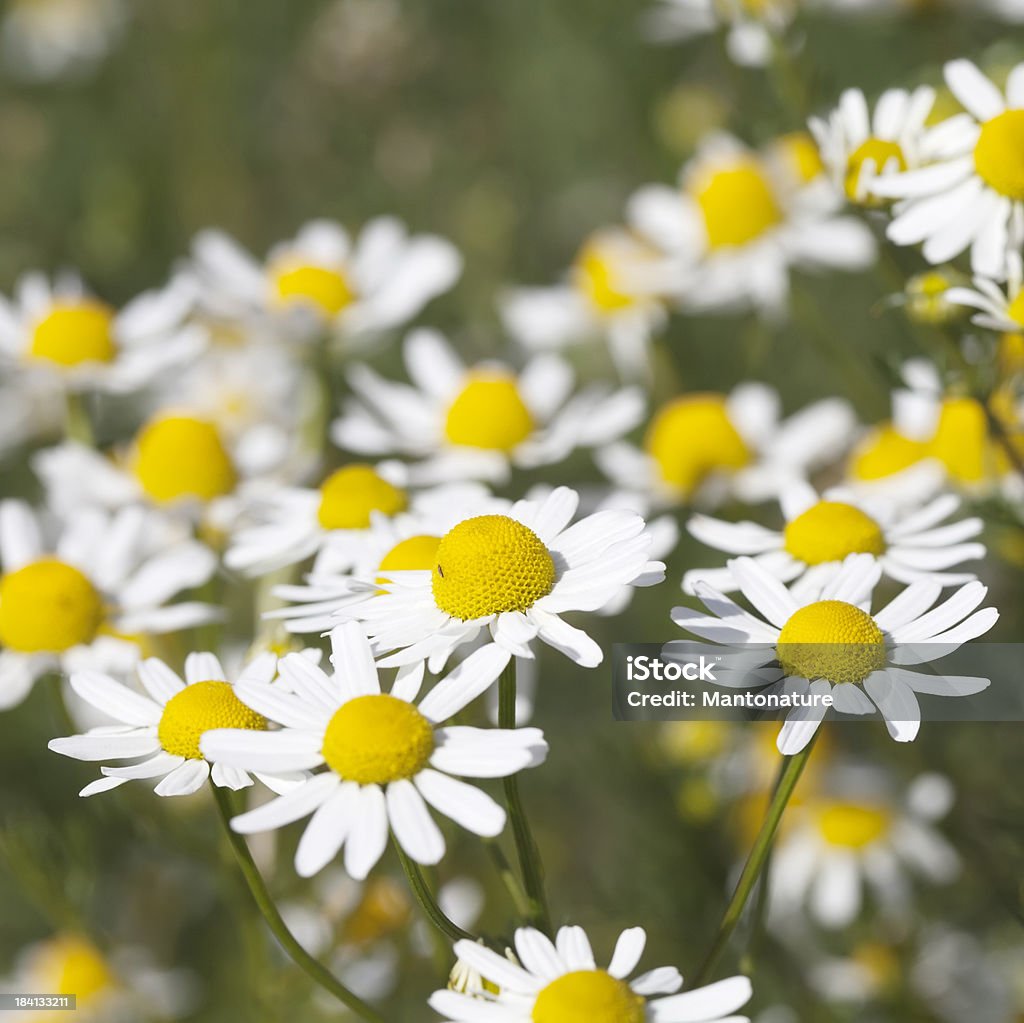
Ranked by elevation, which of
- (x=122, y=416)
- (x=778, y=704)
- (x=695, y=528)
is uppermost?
(x=778, y=704)

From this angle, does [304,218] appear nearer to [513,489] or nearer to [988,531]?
[513,489]

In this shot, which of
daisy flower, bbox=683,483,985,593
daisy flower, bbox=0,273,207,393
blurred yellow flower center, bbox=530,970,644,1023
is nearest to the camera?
blurred yellow flower center, bbox=530,970,644,1023

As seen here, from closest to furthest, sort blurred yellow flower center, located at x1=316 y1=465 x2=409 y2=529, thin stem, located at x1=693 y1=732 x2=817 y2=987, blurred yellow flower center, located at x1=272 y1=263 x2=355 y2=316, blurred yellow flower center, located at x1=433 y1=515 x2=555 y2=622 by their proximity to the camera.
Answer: thin stem, located at x1=693 y1=732 x2=817 y2=987
blurred yellow flower center, located at x1=433 y1=515 x2=555 y2=622
blurred yellow flower center, located at x1=316 y1=465 x2=409 y2=529
blurred yellow flower center, located at x1=272 y1=263 x2=355 y2=316

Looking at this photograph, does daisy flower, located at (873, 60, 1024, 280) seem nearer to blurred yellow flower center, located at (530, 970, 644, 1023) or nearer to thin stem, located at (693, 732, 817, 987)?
thin stem, located at (693, 732, 817, 987)

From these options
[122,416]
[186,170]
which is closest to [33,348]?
[122,416]

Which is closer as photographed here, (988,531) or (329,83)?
(988,531)

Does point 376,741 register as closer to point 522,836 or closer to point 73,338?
point 522,836

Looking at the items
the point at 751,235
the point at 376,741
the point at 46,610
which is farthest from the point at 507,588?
the point at 751,235

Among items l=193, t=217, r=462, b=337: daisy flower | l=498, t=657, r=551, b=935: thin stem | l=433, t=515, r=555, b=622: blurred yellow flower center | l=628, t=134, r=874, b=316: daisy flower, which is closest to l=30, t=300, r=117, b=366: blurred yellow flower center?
l=193, t=217, r=462, b=337: daisy flower
